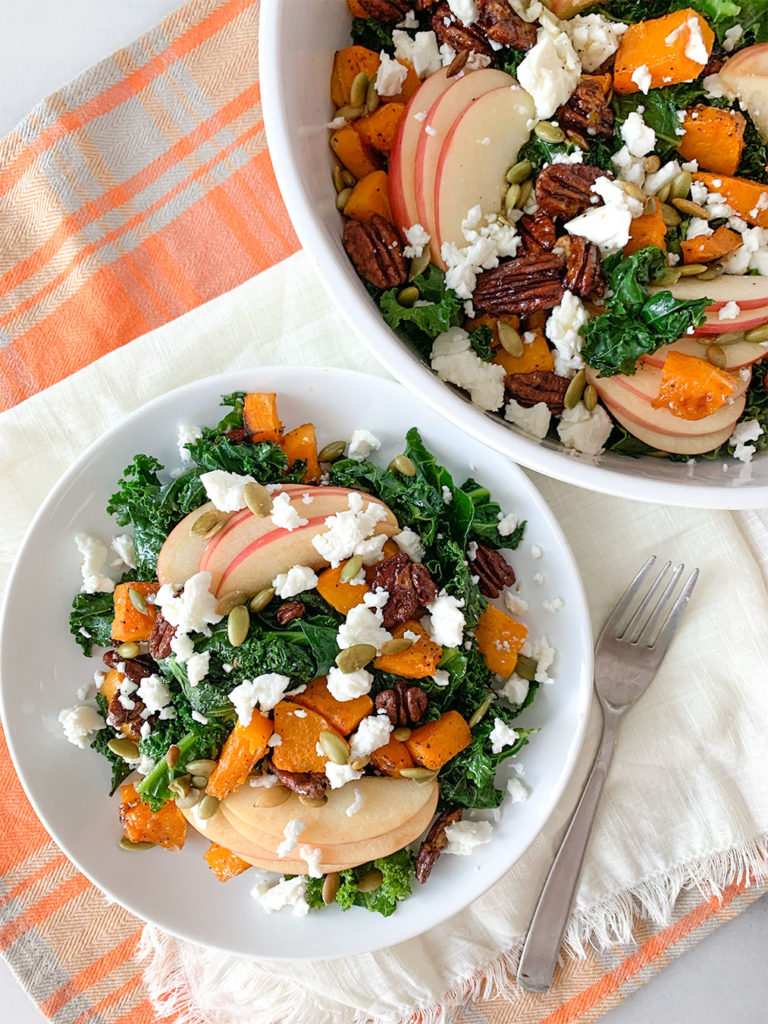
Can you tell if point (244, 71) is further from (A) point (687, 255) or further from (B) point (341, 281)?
(A) point (687, 255)

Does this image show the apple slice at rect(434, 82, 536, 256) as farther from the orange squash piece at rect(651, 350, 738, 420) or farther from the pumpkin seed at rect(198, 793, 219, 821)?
the pumpkin seed at rect(198, 793, 219, 821)

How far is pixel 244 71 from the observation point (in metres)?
2.17

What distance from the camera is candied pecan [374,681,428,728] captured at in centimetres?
174

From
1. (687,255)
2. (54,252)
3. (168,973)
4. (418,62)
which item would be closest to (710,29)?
(687,255)

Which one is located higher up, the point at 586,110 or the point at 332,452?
the point at 586,110

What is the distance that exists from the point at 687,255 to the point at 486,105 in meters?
0.44

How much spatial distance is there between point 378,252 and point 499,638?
2.77 feet

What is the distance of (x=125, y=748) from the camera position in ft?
6.06

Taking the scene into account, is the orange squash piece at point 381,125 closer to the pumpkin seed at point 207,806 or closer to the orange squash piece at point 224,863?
the pumpkin seed at point 207,806

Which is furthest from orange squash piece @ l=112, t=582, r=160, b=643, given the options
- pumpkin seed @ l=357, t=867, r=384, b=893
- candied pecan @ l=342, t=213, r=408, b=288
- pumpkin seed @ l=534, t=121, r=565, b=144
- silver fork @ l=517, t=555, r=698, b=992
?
pumpkin seed @ l=534, t=121, r=565, b=144

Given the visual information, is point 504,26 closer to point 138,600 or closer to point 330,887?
point 138,600

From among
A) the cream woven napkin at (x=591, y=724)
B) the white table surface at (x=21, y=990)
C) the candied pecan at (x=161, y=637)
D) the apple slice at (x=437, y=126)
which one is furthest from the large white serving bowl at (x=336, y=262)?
the white table surface at (x=21, y=990)

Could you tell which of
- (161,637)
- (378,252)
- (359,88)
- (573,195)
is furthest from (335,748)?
(359,88)

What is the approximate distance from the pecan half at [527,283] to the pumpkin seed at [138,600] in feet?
3.07
